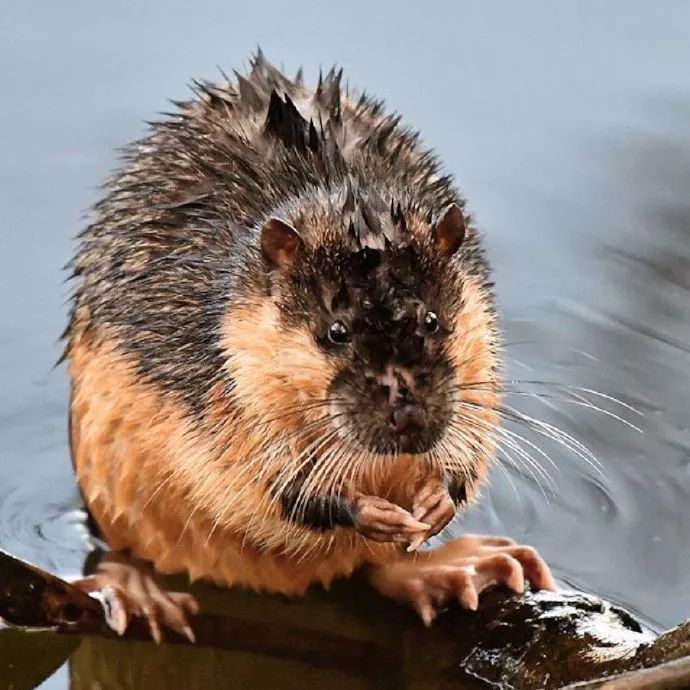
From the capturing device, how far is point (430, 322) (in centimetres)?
477

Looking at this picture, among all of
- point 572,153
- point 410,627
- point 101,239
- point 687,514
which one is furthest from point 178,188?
point 572,153

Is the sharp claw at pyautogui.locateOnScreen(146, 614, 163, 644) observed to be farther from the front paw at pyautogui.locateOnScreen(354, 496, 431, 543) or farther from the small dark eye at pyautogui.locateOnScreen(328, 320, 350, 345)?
the small dark eye at pyautogui.locateOnScreen(328, 320, 350, 345)

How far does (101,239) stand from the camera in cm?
577

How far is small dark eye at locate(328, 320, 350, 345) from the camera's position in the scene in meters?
4.75

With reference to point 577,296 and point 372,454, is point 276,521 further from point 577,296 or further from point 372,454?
point 577,296

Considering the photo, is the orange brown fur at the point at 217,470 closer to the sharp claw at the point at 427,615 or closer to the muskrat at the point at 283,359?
the muskrat at the point at 283,359

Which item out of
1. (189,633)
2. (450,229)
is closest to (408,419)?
(450,229)

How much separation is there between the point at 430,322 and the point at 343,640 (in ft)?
3.26

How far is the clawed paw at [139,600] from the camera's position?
5332 millimetres

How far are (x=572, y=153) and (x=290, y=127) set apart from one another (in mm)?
2697

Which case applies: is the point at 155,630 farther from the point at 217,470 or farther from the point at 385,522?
the point at 385,522

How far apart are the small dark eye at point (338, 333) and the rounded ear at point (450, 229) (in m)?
0.41

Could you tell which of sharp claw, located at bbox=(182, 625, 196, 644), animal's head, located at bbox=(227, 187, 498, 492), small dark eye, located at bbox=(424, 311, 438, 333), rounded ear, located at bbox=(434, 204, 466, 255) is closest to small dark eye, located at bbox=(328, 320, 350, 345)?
animal's head, located at bbox=(227, 187, 498, 492)

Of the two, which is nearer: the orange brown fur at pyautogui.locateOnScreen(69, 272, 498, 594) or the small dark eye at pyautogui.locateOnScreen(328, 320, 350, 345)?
the small dark eye at pyautogui.locateOnScreen(328, 320, 350, 345)
